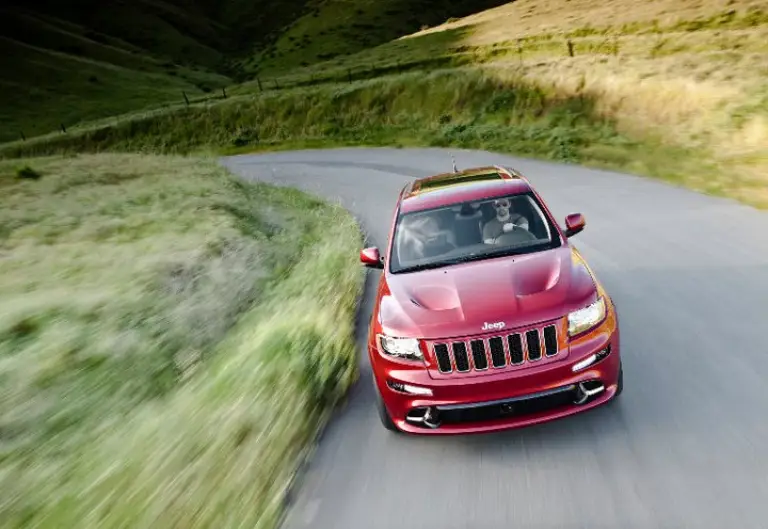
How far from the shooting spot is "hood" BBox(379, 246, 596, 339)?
14.8 feet

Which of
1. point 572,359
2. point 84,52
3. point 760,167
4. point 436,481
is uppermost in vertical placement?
point 84,52

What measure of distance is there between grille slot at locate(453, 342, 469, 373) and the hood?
0.28 ft

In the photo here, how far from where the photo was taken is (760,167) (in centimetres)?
1272

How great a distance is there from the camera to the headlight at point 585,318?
4.52 metres

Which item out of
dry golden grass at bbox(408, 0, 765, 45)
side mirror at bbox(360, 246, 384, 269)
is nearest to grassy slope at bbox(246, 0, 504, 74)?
dry golden grass at bbox(408, 0, 765, 45)

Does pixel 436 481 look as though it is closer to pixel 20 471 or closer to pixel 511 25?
pixel 20 471

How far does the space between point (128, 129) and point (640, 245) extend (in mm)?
40674

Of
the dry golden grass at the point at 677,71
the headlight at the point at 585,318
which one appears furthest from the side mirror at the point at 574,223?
the dry golden grass at the point at 677,71

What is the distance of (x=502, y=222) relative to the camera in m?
6.20

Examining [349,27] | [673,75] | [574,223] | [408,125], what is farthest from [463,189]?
[349,27]

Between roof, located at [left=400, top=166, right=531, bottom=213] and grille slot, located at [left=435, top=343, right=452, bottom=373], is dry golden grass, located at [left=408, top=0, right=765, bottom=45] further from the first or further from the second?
grille slot, located at [left=435, top=343, right=452, bottom=373]

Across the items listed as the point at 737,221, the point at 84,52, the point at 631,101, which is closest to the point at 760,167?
the point at 737,221

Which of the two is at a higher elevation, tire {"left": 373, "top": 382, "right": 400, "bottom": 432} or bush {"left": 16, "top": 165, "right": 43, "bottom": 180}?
bush {"left": 16, "top": 165, "right": 43, "bottom": 180}

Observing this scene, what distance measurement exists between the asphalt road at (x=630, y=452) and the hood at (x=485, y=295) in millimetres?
867
